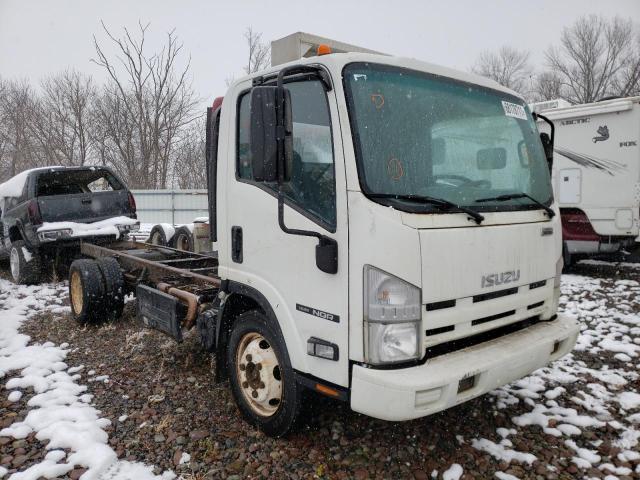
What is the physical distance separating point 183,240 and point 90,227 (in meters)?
1.60

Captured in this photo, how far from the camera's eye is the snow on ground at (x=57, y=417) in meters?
2.93

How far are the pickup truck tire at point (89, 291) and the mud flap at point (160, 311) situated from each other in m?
0.91

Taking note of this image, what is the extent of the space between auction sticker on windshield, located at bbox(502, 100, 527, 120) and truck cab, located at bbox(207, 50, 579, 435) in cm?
2

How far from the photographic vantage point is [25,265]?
321 inches

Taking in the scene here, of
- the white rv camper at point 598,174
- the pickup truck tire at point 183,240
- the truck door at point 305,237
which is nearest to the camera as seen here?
the truck door at point 305,237

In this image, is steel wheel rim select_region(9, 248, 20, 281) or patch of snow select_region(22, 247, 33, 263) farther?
steel wheel rim select_region(9, 248, 20, 281)

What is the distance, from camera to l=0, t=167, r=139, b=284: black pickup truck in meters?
7.86

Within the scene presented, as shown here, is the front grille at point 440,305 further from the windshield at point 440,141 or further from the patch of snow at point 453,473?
the patch of snow at point 453,473

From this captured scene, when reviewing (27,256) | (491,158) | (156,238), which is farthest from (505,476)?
(27,256)

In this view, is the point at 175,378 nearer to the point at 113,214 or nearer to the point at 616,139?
the point at 113,214

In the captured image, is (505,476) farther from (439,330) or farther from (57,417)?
(57,417)

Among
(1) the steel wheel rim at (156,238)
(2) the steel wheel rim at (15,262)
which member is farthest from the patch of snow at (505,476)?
(2) the steel wheel rim at (15,262)

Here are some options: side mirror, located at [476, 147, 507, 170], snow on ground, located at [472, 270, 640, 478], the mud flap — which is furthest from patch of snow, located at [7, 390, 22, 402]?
side mirror, located at [476, 147, 507, 170]

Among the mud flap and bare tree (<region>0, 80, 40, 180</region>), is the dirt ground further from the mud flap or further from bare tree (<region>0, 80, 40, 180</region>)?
bare tree (<region>0, 80, 40, 180</region>)
